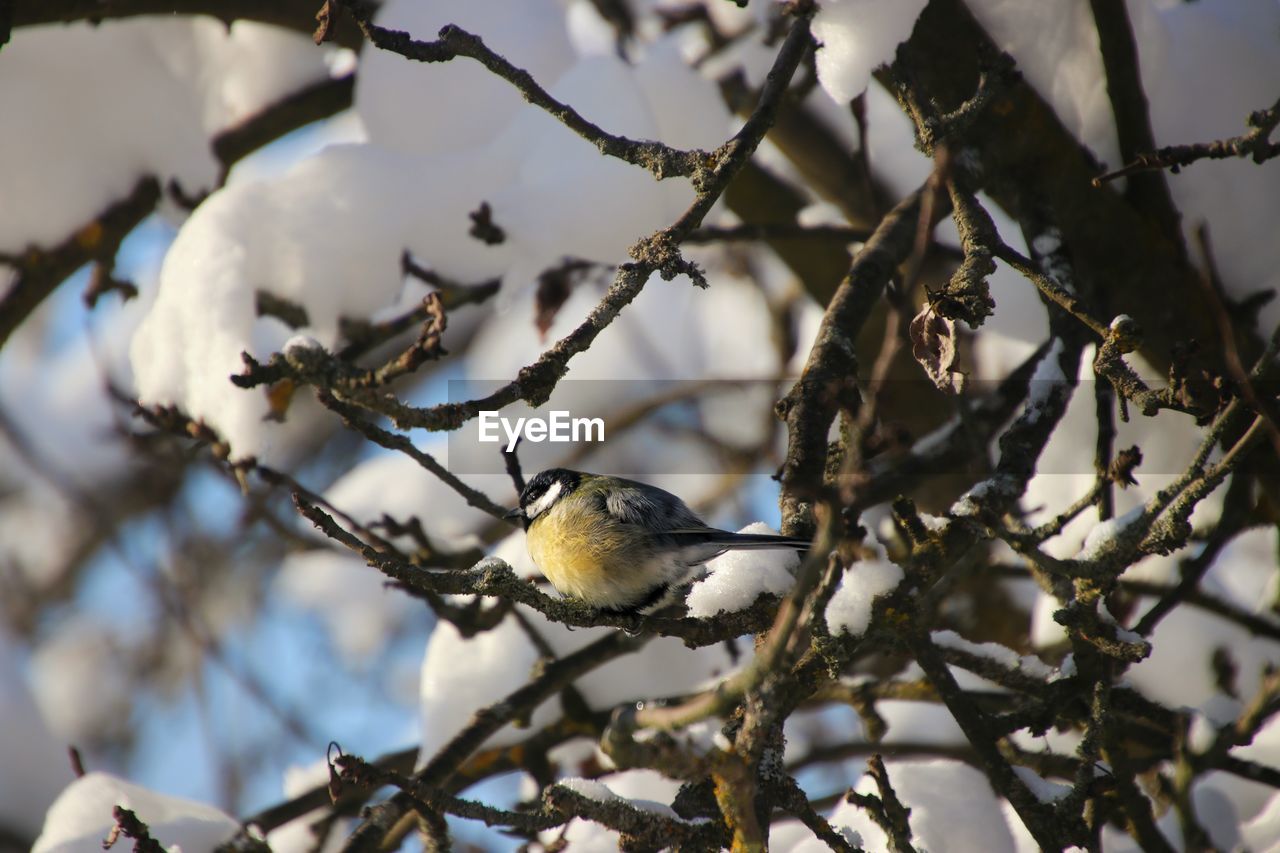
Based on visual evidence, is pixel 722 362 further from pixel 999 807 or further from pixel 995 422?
pixel 999 807

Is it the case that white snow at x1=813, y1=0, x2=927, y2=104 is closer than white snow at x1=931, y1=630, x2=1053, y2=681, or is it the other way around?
white snow at x1=813, y1=0, x2=927, y2=104

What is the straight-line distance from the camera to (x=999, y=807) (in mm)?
2805

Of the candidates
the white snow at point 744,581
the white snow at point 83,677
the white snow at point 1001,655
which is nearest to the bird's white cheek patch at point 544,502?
the white snow at point 744,581

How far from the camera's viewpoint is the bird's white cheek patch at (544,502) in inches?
116

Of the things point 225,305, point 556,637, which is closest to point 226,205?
point 225,305

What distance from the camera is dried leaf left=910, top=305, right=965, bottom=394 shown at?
188 cm

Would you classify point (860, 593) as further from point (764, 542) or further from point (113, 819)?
point (113, 819)

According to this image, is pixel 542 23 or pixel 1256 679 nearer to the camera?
pixel 542 23

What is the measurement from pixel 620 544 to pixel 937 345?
1031 millimetres

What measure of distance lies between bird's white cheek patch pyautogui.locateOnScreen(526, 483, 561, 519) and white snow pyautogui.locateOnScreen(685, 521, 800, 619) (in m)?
0.74

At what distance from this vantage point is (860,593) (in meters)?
2.20

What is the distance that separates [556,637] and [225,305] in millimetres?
1466

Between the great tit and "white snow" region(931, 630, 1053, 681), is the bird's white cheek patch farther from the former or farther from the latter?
"white snow" region(931, 630, 1053, 681)

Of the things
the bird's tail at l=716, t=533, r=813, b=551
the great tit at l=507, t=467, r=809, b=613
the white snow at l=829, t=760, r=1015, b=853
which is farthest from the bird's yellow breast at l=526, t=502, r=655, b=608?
the white snow at l=829, t=760, r=1015, b=853
